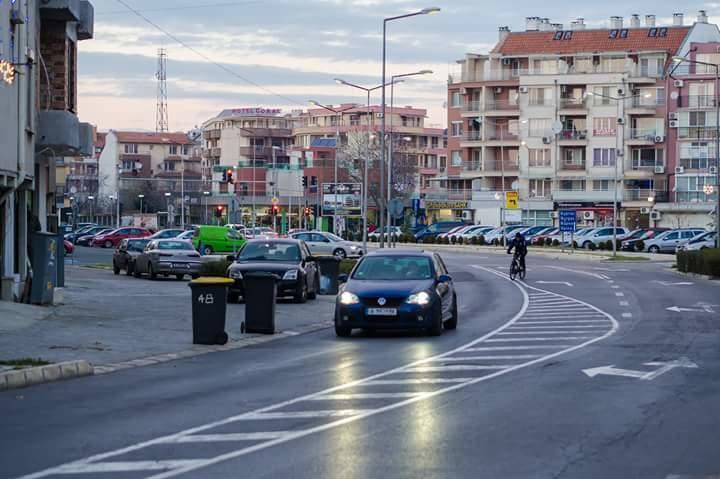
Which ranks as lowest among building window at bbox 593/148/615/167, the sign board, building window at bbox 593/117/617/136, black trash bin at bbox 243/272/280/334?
black trash bin at bbox 243/272/280/334

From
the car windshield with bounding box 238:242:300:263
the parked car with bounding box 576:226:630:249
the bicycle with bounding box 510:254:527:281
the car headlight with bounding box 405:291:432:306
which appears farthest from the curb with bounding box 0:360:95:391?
the parked car with bounding box 576:226:630:249

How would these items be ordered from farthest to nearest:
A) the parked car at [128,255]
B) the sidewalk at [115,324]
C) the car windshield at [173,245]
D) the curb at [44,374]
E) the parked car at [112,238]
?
1. the parked car at [112,238]
2. the parked car at [128,255]
3. the car windshield at [173,245]
4. the sidewalk at [115,324]
5. the curb at [44,374]

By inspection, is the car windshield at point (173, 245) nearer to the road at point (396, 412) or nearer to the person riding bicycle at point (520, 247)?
the person riding bicycle at point (520, 247)

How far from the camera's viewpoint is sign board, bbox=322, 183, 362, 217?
294 ft

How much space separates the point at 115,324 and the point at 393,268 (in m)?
5.43

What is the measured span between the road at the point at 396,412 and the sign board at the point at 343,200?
6681 centimetres

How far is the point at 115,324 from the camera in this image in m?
23.3

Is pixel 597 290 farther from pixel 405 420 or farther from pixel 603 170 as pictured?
pixel 603 170

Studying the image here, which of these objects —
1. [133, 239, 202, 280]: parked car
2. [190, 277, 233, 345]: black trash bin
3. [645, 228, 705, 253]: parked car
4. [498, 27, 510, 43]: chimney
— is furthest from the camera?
[498, 27, 510, 43]: chimney

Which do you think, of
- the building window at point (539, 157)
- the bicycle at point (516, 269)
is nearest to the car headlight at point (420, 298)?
the bicycle at point (516, 269)

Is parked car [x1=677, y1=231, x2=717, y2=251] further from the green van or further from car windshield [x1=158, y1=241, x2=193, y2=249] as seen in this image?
car windshield [x1=158, y1=241, x2=193, y2=249]

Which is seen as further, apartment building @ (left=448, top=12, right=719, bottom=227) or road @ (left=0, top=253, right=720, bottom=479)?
apartment building @ (left=448, top=12, right=719, bottom=227)

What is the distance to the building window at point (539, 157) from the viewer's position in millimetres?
106312

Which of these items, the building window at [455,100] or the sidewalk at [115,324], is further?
the building window at [455,100]
